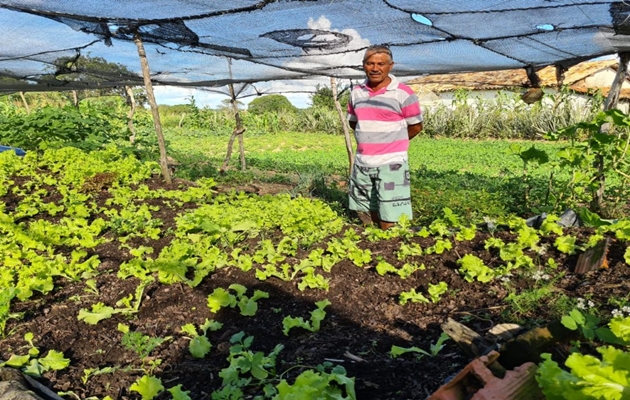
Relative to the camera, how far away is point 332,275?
117 inches

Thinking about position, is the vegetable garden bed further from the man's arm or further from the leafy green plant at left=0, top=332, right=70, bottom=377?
the man's arm

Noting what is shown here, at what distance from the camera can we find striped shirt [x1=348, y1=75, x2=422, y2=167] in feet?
13.7

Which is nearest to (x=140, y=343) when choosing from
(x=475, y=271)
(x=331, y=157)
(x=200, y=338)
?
(x=200, y=338)

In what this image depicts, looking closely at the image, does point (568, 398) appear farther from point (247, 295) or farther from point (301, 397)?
point (247, 295)

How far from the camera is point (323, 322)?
2443mm

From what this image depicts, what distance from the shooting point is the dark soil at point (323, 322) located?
1964 millimetres

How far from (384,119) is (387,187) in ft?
2.05

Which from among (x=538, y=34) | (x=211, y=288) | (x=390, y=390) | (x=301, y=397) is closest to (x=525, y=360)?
(x=390, y=390)

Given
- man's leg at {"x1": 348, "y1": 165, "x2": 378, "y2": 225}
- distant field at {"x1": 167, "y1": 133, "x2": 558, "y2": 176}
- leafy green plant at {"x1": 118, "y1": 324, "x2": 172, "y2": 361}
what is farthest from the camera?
distant field at {"x1": 167, "y1": 133, "x2": 558, "y2": 176}

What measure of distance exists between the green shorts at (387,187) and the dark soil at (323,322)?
4.03ft

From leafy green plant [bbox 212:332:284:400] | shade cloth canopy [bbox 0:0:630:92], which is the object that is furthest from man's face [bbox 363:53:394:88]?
leafy green plant [bbox 212:332:284:400]

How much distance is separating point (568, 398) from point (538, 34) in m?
4.68

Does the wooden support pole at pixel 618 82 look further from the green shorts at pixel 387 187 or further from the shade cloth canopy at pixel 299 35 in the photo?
the green shorts at pixel 387 187

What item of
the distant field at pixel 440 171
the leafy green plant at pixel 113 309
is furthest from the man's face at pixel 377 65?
the leafy green plant at pixel 113 309
